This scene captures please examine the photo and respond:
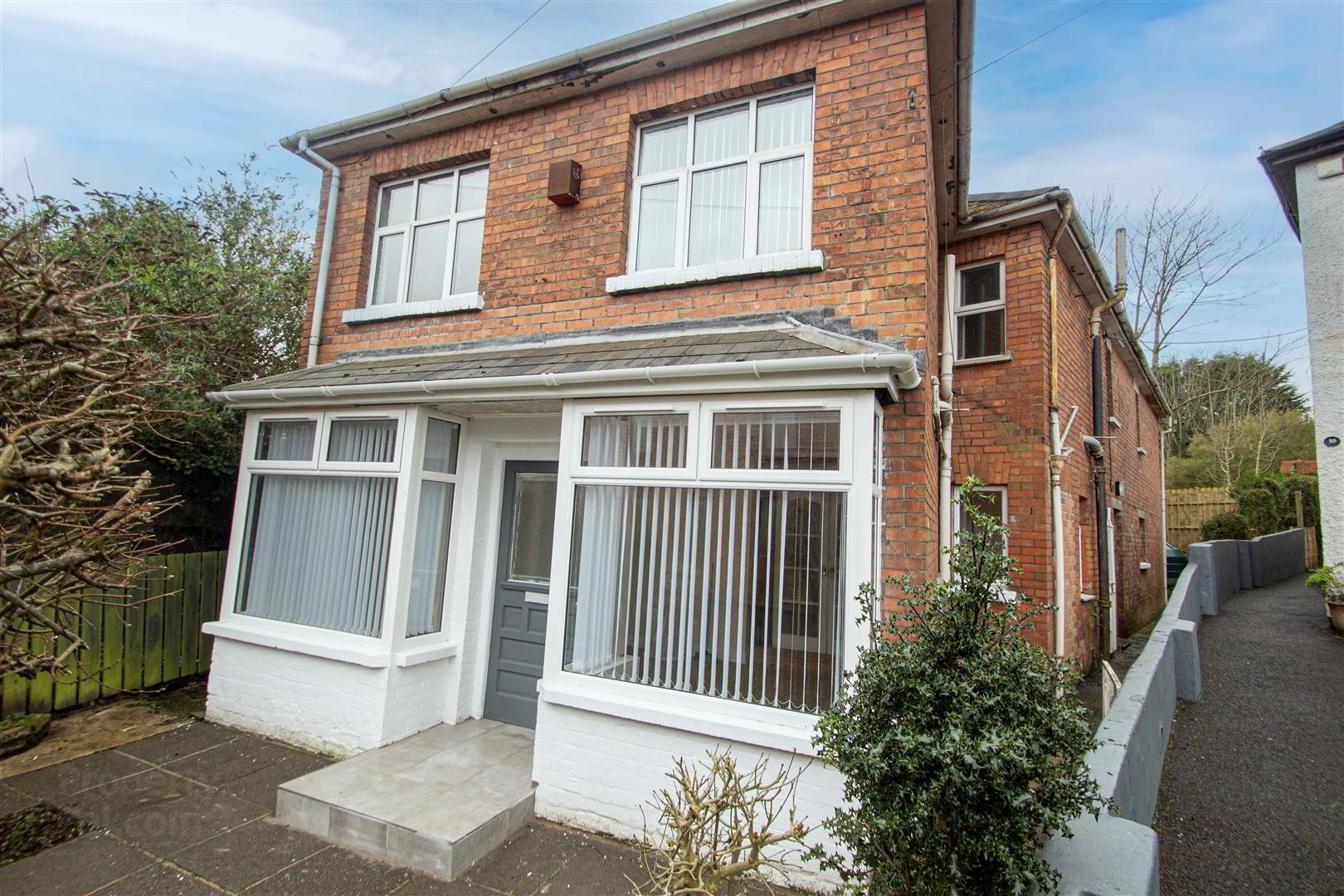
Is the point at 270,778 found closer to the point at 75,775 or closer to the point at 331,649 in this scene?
the point at 331,649

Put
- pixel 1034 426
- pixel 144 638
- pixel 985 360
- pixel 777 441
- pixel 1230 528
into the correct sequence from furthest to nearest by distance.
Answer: pixel 1230 528 → pixel 985 360 → pixel 1034 426 → pixel 144 638 → pixel 777 441

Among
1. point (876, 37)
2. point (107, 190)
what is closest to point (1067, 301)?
point (876, 37)

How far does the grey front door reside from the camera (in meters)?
5.48

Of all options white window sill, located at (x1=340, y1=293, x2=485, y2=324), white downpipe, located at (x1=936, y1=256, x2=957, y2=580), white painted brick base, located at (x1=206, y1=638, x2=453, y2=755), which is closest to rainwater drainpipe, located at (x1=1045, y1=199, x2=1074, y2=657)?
white downpipe, located at (x1=936, y1=256, x2=957, y2=580)

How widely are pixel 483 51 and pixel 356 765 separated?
252 inches

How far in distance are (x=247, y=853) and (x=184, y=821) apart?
0.71 m

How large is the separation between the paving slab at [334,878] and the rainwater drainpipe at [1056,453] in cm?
618

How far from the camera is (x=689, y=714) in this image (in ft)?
12.8

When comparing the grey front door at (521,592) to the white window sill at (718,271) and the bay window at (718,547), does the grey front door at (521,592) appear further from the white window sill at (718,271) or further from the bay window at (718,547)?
the white window sill at (718,271)

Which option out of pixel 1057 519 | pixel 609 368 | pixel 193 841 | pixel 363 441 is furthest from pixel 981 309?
pixel 193 841

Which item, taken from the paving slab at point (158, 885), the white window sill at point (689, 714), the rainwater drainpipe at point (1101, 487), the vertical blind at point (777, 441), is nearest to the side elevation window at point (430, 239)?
the vertical blind at point (777, 441)

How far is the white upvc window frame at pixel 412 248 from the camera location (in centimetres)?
621

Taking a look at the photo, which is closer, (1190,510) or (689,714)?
(689,714)

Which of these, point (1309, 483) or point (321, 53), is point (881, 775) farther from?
point (1309, 483)
